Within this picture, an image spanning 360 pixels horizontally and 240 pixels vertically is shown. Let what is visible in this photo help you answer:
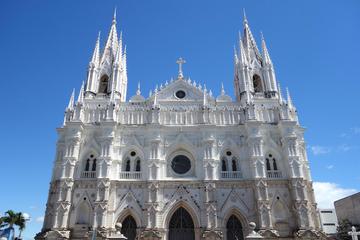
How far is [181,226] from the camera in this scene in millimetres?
28062

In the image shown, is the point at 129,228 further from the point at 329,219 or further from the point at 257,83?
the point at 329,219

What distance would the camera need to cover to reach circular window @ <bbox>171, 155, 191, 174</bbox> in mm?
30531

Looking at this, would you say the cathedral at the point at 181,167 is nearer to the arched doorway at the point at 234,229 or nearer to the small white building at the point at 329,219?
the arched doorway at the point at 234,229

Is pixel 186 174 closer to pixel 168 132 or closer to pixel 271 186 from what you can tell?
pixel 168 132

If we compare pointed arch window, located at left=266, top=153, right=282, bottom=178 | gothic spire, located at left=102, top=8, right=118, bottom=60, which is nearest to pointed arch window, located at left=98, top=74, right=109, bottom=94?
gothic spire, located at left=102, top=8, right=118, bottom=60

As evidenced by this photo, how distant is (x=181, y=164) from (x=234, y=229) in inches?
302

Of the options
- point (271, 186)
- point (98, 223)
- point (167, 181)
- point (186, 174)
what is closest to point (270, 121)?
point (271, 186)

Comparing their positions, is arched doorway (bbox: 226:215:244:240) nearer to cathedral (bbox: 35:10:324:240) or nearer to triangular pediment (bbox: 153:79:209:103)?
cathedral (bbox: 35:10:324:240)

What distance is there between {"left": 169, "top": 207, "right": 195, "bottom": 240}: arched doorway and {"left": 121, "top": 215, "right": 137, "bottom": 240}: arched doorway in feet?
10.6

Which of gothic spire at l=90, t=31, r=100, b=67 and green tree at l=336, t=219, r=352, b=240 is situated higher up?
gothic spire at l=90, t=31, r=100, b=67

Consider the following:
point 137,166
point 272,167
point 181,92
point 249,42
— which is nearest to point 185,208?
point 137,166

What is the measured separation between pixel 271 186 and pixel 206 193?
6.05 meters

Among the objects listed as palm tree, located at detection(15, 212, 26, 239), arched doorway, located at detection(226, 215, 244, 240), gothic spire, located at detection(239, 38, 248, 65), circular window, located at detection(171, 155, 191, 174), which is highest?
gothic spire, located at detection(239, 38, 248, 65)

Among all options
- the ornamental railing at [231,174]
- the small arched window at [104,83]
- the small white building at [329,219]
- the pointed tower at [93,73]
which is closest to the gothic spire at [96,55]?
the pointed tower at [93,73]
